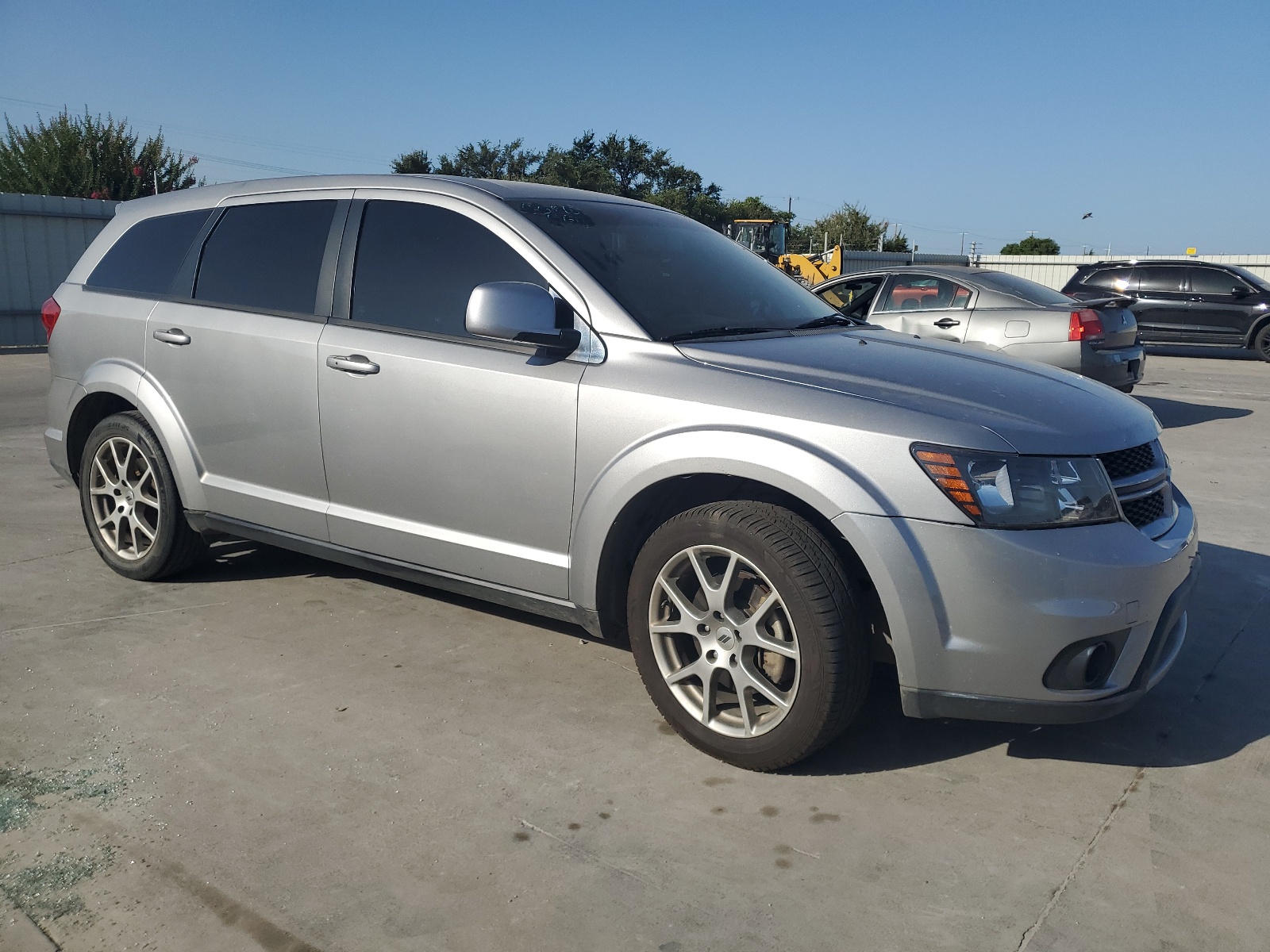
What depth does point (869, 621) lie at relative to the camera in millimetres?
3104

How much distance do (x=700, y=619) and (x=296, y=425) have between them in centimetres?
192

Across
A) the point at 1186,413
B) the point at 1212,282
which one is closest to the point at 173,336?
the point at 1186,413

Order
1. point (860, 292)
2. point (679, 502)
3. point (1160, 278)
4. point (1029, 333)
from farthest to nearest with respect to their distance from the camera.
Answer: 1. point (1160, 278)
2. point (860, 292)
3. point (1029, 333)
4. point (679, 502)

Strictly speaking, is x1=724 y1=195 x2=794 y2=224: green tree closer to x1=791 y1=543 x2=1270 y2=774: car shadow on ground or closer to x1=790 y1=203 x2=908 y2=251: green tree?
x1=790 y1=203 x2=908 y2=251: green tree

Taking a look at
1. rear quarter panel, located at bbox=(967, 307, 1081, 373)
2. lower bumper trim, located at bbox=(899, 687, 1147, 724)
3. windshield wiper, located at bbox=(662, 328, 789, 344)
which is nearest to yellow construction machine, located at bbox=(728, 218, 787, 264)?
rear quarter panel, located at bbox=(967, 307, 1081, 373)

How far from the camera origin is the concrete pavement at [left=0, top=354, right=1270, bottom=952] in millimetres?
2482

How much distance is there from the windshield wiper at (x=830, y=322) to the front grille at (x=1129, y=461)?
1.27m

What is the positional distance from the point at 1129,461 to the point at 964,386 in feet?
1.76

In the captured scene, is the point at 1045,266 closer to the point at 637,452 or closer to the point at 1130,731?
the point at 1130,731

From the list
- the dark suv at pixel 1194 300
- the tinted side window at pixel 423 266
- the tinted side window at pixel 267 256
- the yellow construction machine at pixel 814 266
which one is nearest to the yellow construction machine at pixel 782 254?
the yellow construction machine at pixel 814 266

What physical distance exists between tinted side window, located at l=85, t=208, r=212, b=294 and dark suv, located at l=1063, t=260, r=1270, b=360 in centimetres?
1509

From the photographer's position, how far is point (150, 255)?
4.93 m

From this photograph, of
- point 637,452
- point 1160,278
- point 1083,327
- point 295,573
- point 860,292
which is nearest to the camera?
point 637,452

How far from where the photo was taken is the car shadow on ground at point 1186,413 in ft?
34.5
